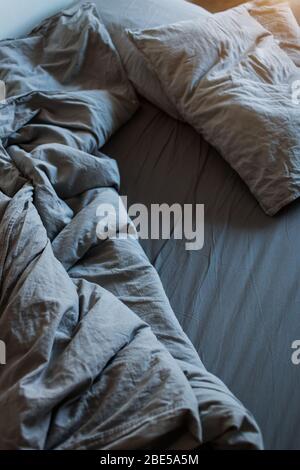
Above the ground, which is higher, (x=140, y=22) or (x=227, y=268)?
(x=140, y=22)

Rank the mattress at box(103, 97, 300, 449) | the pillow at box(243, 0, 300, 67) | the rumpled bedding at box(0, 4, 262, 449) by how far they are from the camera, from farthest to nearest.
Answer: the pillow at box(243, 0, 300, 67) < the mattress at box(103, 97, 300, 449) < the rumpled bedding at box(0, 4, 262, 449)

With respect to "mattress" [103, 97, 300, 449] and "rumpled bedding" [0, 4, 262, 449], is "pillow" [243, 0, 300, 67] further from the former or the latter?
"rumpled bedding" [0, 4, 262, 449]

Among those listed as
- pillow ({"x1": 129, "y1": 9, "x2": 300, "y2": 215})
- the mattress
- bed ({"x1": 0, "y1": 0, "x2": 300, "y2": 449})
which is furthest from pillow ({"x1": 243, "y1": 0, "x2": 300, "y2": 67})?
the mattress

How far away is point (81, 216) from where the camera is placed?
983 millimetres

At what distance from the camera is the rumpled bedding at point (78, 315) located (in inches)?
24.8

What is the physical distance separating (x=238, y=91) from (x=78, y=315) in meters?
0.77

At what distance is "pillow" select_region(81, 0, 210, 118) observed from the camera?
4.39ft

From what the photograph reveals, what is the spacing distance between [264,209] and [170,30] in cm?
57

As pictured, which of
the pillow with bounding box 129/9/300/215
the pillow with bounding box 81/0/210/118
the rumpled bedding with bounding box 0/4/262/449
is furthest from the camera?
the pillow with bounding box 81/0/210/118

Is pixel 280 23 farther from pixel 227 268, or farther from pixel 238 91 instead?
pixel 227 268

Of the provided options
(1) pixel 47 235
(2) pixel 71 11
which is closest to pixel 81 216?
(1) pixel 47 235

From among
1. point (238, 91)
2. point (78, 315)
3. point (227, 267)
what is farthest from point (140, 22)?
point (78, 315)

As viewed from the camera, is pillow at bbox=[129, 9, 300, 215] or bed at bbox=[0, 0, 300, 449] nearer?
bed at bbox=[0, 0, 300, 449]

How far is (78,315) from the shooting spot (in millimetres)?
767
